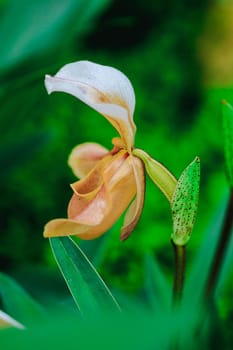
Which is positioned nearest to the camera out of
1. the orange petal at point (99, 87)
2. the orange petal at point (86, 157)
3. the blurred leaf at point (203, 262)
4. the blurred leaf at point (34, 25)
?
the orange petal at point (99, 87)

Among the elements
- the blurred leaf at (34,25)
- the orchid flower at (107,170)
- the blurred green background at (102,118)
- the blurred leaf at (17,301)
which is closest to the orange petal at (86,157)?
the orchid flower at (107,170)

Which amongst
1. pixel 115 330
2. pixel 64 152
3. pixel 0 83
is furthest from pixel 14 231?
pixel 115 330

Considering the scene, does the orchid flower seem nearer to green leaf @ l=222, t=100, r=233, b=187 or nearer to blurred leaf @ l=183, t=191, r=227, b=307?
green leaf @ l=222, t=100, r=233, b=187

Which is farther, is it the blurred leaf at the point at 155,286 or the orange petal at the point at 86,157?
the blurred leaf at the point at 155,286

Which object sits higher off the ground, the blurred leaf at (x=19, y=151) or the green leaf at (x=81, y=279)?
the blurred leaf at (x=19, y=151)

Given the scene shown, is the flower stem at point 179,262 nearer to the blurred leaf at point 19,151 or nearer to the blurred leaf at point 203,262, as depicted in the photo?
the blurred leaf at point 203,262

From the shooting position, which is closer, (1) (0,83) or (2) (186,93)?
(1) (0,83)

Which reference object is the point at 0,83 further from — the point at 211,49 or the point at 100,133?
the point at 211,49
